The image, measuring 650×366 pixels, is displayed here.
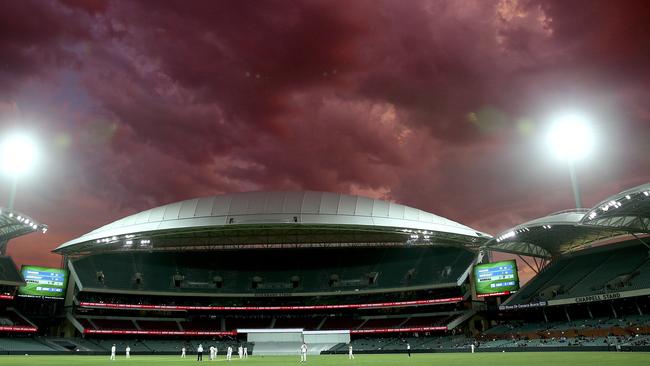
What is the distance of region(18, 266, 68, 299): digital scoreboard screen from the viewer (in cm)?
7619

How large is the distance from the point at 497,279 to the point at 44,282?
232ft

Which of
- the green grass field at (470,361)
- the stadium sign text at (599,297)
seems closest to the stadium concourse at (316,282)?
the stadium sign text at (599,297)

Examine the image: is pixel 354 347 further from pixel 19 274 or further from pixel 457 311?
pixel 19 274

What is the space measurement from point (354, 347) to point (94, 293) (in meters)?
44.8

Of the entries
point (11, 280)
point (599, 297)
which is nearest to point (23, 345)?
point (11, 280)

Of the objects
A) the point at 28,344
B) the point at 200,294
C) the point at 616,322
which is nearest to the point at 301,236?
the point at 200,294

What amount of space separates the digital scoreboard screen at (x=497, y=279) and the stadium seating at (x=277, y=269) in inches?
240

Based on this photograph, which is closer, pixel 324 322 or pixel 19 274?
pixel 19 274

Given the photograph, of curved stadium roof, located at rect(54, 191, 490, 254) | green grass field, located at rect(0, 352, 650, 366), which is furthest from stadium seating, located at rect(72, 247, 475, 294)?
green grass field, located at rect(0, 352, 650, 366)

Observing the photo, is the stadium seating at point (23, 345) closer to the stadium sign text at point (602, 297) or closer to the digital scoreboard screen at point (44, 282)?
the digital scoreboard screen at point (44, 282)

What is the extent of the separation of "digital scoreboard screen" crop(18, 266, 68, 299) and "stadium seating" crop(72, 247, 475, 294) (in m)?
3.25

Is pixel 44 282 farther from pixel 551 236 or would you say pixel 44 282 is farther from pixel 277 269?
pixel 551 236

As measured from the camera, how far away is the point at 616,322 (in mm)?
56812

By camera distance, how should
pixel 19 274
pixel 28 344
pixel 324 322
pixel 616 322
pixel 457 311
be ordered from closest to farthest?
1. pixel 616 322
2. pixel 28 344
3. pixel 19 274
4. pixel 457 311
5. pixel 324 322
